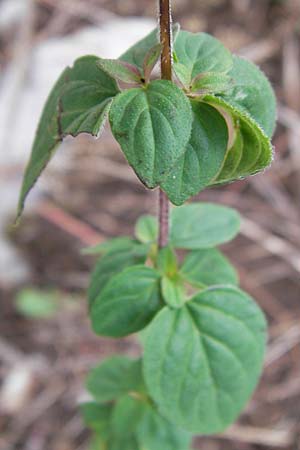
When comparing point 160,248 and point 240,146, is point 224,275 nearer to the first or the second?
point 160,248

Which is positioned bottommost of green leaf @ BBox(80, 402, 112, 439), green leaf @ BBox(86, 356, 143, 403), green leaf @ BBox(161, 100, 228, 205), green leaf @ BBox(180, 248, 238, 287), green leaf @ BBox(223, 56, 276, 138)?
green leaf @ BBox(80, 402, 112, 439)

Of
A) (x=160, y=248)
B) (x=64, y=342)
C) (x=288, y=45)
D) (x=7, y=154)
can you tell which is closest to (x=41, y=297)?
(x=64, y=342)

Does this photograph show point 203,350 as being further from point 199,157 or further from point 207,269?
point 199,157

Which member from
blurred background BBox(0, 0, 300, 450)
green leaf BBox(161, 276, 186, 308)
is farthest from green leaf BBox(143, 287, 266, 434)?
blurred background BBox(0, 0, 300, 450)

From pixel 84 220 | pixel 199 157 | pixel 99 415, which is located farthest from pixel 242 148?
pixel 84 220

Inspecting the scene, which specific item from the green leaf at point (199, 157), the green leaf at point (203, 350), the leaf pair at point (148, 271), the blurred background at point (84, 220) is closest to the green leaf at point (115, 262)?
the leaf pair at point (148, 271)

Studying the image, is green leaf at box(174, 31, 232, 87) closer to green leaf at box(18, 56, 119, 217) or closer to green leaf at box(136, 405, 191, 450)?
green leaf at box(18, 56, 119, 217)

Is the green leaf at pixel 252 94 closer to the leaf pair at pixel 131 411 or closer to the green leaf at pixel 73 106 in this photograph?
the green leaf at pixel 73 106
